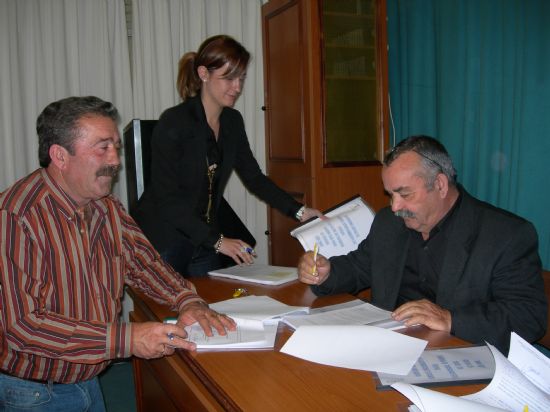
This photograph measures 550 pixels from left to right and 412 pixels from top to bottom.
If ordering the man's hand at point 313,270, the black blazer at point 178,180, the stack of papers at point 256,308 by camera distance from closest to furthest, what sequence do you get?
1. the stack of papers at point 256,308
2. the man's hand at point 313,270
3. the black blazer at point 178,180

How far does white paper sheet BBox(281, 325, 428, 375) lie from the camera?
1.26 metres

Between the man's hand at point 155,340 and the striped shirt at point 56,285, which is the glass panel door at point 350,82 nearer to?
the striped shirt at point 56,285

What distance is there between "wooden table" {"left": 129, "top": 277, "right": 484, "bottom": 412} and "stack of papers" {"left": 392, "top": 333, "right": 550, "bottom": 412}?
0.08 metres

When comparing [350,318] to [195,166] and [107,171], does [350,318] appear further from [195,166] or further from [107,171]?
[195,166]

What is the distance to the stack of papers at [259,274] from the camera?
2117 mm

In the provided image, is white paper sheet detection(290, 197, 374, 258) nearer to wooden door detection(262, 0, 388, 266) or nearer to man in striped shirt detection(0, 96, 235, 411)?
man in striped shirt detection(0, 96, 235, 411)

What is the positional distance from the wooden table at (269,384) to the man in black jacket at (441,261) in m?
0.18

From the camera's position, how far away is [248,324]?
1.57m

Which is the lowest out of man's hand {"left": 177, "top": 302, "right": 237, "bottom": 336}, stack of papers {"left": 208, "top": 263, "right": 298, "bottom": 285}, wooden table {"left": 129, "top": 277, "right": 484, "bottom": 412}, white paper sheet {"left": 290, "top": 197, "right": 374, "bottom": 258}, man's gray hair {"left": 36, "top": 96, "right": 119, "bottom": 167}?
wooden table {"left": 129, "top": 277, "right": 484, "bottom": 412}

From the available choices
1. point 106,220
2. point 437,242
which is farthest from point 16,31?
point 437,242

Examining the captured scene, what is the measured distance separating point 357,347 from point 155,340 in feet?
1.72

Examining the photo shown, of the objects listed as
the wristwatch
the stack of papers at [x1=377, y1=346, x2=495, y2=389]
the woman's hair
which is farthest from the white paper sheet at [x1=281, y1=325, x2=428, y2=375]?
the woman's hair

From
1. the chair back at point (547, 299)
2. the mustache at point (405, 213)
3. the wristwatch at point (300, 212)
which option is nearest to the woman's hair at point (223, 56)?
the wristwatch at point (300, 212)

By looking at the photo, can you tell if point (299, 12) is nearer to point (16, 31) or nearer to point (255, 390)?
point (16, 31)
